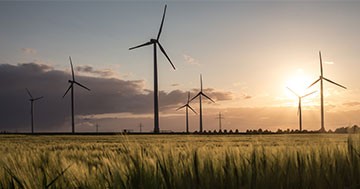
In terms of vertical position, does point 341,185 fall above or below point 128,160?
below

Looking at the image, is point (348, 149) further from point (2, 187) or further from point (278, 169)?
point (2, 187)

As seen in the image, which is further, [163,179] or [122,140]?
[122,140]

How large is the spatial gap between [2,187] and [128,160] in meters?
0.91

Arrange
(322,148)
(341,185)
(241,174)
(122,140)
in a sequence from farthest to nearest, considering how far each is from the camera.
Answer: (322,148) → (122,140) → (341,185) → (241,174)

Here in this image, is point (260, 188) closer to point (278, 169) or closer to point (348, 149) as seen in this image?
point (278, 169)

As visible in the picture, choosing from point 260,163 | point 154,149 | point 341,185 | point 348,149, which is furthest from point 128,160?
point 348,149

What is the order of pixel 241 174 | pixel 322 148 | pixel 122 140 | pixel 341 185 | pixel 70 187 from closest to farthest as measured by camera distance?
pixel 70 187
pixel 241 174
pixel 341 185
pixel 122 140
pixel 322 148

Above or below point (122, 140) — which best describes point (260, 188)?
below

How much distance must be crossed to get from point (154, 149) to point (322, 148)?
158 centimetres

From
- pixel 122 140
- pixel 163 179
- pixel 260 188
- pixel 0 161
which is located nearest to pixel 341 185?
pixel 260 188

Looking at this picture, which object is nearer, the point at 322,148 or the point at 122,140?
the point at 122,140

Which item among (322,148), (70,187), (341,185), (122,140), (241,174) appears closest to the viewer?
(70,187)

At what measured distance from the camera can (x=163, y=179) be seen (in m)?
3.28

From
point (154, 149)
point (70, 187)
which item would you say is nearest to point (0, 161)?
point (70, 187)
